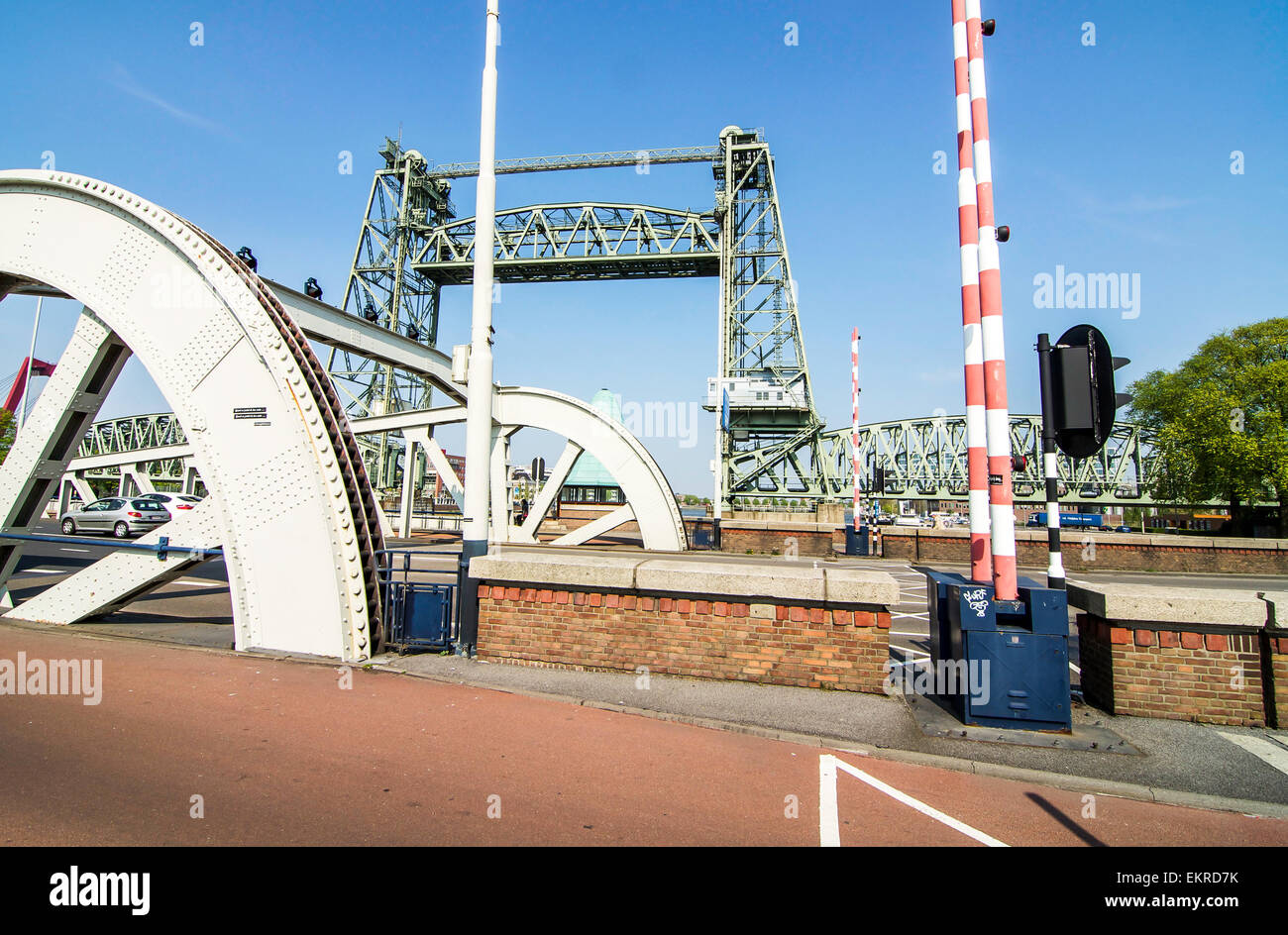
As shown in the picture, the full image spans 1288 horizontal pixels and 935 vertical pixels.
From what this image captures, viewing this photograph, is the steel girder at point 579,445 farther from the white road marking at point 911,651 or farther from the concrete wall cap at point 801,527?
the white road marking at point 911,651

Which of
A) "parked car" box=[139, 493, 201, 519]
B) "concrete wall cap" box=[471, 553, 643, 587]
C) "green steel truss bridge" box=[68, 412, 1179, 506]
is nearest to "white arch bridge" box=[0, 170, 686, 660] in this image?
"concrete wall cap" box=[471, 553, 643, 587]

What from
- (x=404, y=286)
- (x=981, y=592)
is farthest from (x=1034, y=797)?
(x=404, y=286)

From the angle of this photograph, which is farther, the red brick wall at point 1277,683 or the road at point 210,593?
the road at point 210,593

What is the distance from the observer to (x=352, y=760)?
14.4ft

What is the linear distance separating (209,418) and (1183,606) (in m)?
10.0

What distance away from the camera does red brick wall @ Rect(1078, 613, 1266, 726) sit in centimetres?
542

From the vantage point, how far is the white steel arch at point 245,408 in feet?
23.0

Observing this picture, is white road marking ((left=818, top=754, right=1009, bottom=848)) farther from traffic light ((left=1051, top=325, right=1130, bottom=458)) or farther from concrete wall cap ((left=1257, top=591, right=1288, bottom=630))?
concrete wall cap ((left=1257, top=591, right=1288, bottom=630))

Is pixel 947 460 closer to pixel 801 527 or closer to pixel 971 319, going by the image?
pixel 801 527

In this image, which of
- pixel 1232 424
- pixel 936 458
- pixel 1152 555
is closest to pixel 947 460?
pixel 936 458

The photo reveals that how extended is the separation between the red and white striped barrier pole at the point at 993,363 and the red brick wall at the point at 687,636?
1183mm

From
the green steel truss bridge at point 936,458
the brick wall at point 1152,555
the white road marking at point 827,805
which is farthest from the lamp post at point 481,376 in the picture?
the green steel truss bridge at point 936,458

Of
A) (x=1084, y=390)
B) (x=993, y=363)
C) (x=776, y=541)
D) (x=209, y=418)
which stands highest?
(x=993, y=363)

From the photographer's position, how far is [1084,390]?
204 inches
